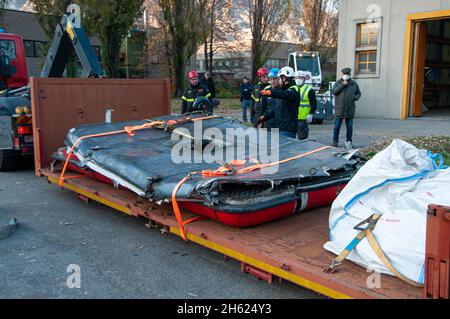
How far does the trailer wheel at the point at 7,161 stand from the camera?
25.1ft

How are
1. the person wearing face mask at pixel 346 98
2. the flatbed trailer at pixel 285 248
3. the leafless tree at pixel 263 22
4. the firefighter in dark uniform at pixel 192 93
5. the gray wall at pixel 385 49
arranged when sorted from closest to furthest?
1. the flatbed trailer at pixel 285 248
2. the firefighter in dark uniform at pixel 192 93
3. the person wearing face mask at pixel 346 98
4. the gray wall at pixel 385 49
5. the leafless tree at pixel 263 22

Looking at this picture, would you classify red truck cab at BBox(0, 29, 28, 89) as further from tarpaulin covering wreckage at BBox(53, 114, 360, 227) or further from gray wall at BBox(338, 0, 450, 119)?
gray wall at BBox(338, 0, 450, 119)

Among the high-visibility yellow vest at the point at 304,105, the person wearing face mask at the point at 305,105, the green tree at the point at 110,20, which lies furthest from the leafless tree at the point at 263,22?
the high-visibility yellow vest at the point at 304,105

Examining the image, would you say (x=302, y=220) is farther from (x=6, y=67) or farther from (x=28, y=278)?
(x=6, y=67)

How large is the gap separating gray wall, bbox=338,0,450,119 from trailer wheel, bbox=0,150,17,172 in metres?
12.2

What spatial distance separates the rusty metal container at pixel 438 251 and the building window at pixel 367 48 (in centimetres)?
1431

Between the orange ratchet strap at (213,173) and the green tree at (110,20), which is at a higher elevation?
the green tree at (110,20)

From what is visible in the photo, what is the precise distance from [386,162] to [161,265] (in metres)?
2.01

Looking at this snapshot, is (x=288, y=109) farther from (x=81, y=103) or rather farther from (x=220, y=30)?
(x=220, y=30)

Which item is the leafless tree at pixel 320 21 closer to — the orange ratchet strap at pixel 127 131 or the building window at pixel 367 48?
the building window at pixel 367 48

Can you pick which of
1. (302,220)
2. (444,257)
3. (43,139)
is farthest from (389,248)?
(43,139)

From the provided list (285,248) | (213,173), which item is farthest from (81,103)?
(285,248)
